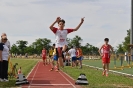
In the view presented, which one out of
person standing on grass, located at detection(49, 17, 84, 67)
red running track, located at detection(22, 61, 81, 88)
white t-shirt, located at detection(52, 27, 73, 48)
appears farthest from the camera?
red running track, located at detection(22, 61, 81, 88)

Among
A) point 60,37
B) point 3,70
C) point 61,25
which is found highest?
point 61,25

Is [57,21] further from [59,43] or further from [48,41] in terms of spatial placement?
[48,41]

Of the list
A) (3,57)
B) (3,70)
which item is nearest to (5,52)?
(3,57)

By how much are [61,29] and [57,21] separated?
1.20ft

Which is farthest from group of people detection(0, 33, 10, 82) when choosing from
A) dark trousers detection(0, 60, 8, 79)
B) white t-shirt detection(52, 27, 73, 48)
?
white t-shirt detection(52, 27, 73, 48)

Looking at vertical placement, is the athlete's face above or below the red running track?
above

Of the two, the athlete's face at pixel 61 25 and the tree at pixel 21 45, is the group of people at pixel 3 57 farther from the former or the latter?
the tree at pixel 21 45

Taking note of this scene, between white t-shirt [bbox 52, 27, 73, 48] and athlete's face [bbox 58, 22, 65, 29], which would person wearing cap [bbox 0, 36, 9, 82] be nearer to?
white t-shirt [bbox 52, 27, 73, 48]

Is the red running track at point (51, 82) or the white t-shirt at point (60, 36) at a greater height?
the white t-shirt at point (60, 36)

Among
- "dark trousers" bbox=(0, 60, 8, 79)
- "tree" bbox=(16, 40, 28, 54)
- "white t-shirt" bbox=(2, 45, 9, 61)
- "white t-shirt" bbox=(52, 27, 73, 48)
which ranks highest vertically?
"tree" bbox=(16, 40, 28, 54)

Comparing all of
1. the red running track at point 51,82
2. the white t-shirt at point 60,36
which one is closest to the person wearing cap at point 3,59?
the red running track at point 51,82

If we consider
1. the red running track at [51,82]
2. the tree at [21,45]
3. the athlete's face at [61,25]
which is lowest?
the red running track at [51,82]

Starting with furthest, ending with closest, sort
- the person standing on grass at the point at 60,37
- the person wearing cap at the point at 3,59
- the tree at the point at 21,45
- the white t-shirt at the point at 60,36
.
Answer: the tree at the point at 21,45
the person wearing cap at the point at 3,59
the white t-shirt at the point at 60,36
the person standing on grass at the point at 60,37

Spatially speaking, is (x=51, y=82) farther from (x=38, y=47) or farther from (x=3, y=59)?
(x=38, y=47)
